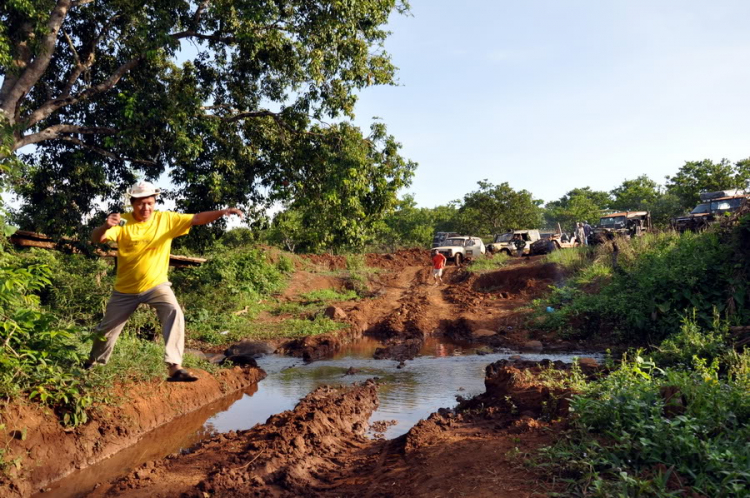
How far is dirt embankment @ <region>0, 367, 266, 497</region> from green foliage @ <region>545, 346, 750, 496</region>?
15.4 feet

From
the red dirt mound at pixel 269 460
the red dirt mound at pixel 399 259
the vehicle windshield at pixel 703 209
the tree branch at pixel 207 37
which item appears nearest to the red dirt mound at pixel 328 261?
the red dirt mound at pixel 399 259

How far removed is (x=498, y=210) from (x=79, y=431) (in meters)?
43.1

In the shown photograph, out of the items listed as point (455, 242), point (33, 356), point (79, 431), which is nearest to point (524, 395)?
point (79, 431)

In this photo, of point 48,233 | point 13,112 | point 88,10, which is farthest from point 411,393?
point 88,10

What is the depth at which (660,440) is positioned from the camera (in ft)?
11.9

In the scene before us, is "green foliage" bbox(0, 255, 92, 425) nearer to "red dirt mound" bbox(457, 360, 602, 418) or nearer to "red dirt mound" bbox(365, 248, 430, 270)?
"red dirt mound" bbox(457, 360, 602, 418)

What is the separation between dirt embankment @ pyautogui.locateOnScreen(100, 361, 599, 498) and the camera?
404 centimetres

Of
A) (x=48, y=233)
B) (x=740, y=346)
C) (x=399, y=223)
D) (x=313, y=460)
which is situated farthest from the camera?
(x=399, y=223)

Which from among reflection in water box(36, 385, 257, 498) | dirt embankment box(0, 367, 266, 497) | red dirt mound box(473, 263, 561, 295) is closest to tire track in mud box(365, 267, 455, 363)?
red dirt mound box(473, 263, 561, 295)

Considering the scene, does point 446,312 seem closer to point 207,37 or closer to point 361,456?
point 207,37

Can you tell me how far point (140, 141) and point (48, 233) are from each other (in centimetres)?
246

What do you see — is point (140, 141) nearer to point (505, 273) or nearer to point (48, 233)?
point (48, 233)

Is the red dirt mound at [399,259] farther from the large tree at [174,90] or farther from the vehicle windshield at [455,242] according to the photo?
the large tree at [174,90]

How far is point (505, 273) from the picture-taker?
2130cm
